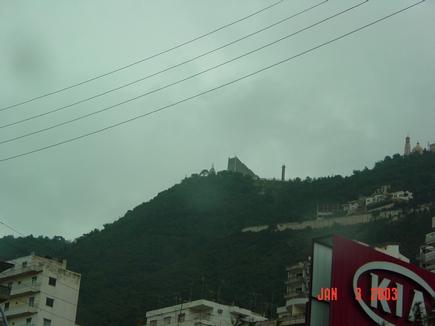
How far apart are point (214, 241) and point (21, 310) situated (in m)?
70.5

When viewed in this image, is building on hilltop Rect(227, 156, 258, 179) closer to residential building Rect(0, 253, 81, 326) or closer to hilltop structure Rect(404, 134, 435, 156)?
hilltop structure Rect(404, 134, 435, 156)

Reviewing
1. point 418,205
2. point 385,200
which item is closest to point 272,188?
point 385,200

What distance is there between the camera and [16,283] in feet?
193

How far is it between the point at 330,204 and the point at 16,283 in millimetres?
93680

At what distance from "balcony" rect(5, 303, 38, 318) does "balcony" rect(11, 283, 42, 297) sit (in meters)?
1.13

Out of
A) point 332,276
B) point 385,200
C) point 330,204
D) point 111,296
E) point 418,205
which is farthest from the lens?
point 330,204

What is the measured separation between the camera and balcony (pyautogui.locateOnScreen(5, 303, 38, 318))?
56719 mm

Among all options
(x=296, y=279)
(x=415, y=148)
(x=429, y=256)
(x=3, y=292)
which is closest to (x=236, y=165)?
(x=415, y=148)

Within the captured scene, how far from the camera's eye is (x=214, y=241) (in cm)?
12556

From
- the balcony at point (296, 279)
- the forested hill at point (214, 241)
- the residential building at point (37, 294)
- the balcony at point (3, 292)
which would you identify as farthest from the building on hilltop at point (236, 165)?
the balcony at point (3, 292)

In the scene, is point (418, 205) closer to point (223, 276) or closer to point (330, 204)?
point (330, 204)

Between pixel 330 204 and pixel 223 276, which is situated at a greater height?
pixel 330 204

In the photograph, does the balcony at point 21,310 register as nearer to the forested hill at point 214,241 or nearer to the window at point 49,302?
the window at point 49,302
